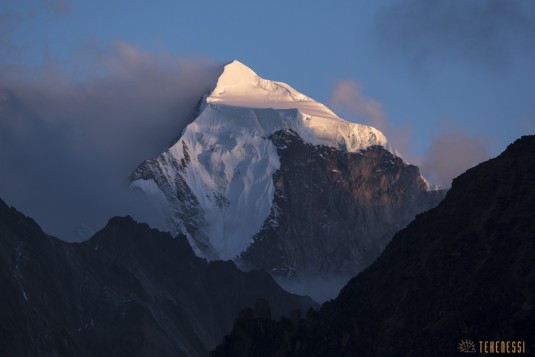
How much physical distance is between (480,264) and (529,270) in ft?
27.7

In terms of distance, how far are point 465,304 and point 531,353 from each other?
16.3 meters

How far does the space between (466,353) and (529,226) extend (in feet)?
58.4

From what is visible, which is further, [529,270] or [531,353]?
[529,270]

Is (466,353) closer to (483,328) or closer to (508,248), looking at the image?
(483,328)

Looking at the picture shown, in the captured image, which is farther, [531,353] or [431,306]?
[431,306]

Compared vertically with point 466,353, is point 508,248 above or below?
above

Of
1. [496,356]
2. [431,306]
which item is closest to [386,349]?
[431,306]

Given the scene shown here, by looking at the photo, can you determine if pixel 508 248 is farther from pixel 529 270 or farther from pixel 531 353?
pixel 531 353

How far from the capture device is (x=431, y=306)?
19862 cm

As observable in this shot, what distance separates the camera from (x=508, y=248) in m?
198

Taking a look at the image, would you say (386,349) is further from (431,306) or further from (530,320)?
(530,320)

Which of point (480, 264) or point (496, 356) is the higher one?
point (480, 264)

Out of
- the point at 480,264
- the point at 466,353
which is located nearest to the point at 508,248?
the point at 480,264

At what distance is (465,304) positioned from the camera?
193 metres
